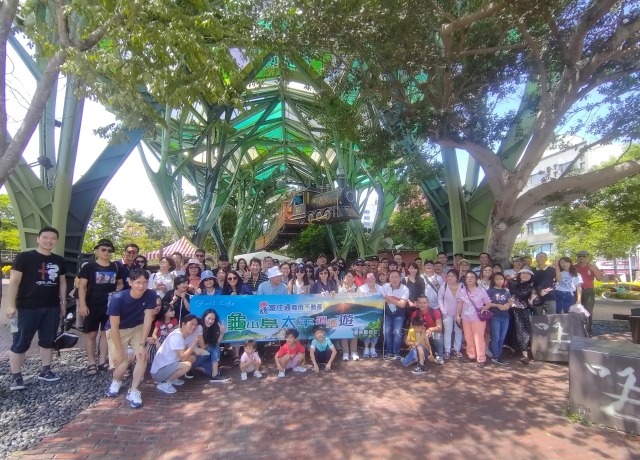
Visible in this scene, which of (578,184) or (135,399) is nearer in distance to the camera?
(135,399)

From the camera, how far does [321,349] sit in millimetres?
5680

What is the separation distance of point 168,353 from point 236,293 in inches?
65.0

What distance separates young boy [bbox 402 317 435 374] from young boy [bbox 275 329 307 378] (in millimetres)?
1562

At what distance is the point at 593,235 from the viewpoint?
74.8 feet

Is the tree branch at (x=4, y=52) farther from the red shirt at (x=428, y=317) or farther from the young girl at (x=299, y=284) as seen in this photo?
the red shirt at (x=428, y=317)

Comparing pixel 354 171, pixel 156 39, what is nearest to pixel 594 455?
pixel 156 39

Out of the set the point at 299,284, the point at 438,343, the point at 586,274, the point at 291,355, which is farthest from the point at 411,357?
the point at 586,274

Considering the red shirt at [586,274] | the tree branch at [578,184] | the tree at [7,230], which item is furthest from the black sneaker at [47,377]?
the tree at [7,230]

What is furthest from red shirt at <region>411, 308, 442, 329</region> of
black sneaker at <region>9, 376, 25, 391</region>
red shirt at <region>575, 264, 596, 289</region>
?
black sneaker at <region>9, 376, 25, 391</region>

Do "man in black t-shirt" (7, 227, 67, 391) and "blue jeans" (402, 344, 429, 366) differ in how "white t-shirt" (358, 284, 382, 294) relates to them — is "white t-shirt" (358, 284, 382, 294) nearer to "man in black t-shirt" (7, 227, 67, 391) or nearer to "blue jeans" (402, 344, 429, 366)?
"blue jeans" (402, 344, 429, 366)

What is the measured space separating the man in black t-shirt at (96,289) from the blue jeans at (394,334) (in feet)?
13.6

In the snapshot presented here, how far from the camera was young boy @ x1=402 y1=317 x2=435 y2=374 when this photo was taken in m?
5.46

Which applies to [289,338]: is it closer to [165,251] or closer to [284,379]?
[284,379]

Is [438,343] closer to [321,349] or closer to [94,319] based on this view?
[321,349]
